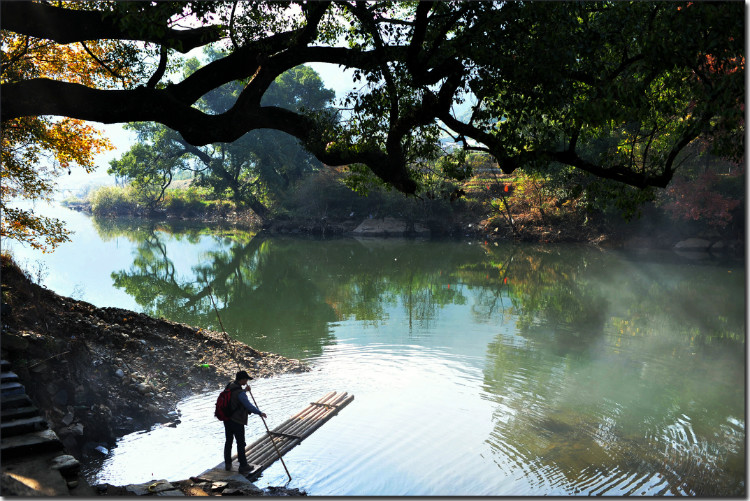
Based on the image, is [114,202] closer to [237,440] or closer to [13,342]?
[13,342]

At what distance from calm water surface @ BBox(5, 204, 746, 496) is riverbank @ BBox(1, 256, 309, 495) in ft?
1.54

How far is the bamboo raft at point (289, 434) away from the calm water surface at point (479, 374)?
0.14m

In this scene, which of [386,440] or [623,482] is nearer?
[623,482]

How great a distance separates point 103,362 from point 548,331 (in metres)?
10.4

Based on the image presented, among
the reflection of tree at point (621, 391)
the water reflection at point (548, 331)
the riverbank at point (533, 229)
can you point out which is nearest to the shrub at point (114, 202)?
the riverbank at point (533, 229)

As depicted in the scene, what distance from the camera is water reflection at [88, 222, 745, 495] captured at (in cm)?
826

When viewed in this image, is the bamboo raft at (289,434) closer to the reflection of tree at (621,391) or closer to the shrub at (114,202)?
the reflection of tree at (621,391)

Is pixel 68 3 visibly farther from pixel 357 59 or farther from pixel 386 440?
pixel 386 440

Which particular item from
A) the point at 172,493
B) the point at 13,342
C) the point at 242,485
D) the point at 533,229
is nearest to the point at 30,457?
the point at 172,493

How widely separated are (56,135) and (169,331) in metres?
4.38

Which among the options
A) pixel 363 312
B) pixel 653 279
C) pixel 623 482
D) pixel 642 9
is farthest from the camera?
pixel 653 279

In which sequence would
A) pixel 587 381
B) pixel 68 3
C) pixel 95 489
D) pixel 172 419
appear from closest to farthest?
pixel 95 489 → pixel 172 419 → pixel 68 3 → pixel 587 381

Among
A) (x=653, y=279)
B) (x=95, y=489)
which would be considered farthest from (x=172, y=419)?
(x=653, y=279)

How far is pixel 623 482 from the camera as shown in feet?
24.7
